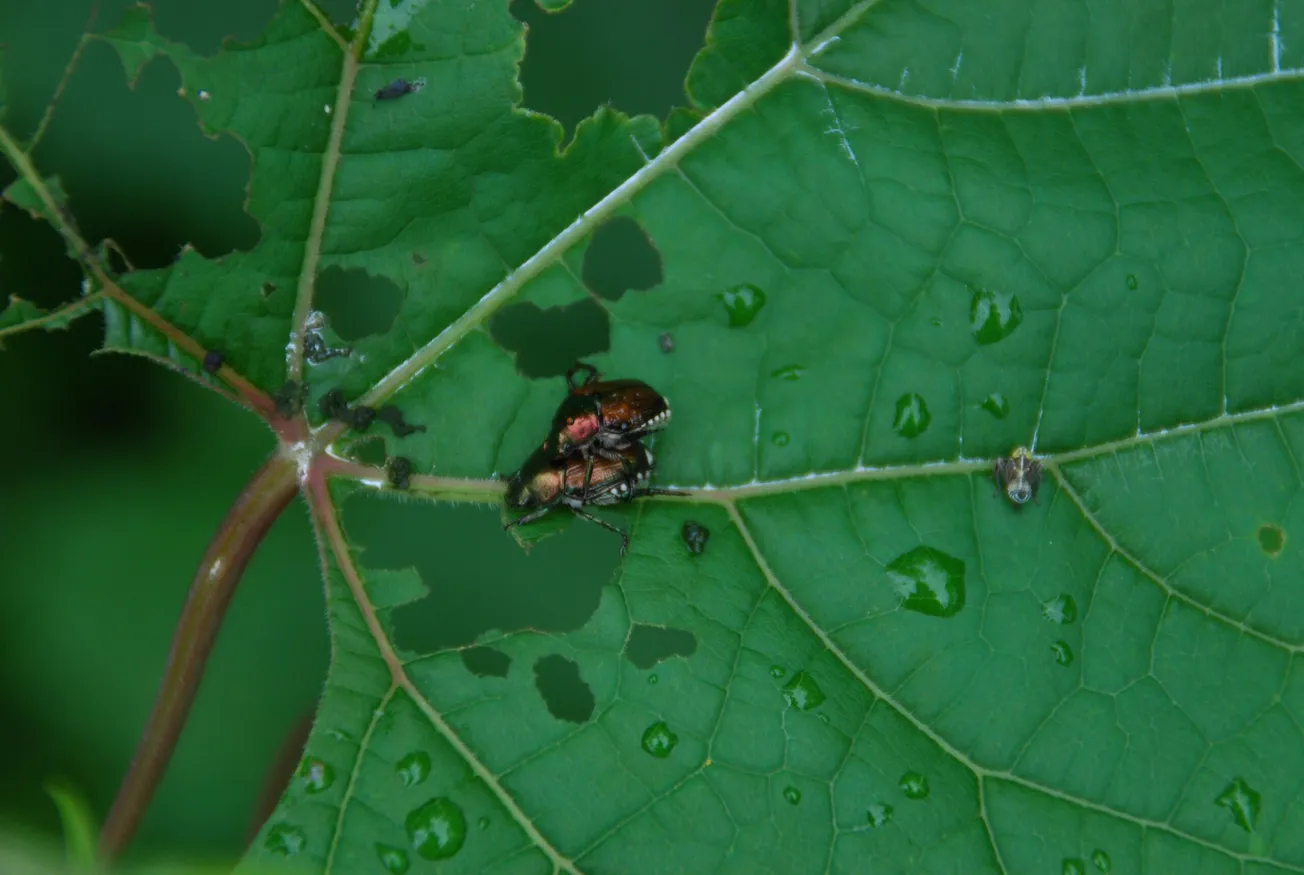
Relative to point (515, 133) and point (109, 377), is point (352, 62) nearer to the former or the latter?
point (515, 133)

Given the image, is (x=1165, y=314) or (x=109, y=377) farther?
(x=109, y=377)

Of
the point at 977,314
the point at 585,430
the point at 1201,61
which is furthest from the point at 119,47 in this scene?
the point at 1201,61

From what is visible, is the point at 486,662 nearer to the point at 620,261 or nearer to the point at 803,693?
the point at 803,693

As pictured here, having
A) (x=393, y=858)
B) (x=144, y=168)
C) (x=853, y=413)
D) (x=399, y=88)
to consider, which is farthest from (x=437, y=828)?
(x=144, y=168)

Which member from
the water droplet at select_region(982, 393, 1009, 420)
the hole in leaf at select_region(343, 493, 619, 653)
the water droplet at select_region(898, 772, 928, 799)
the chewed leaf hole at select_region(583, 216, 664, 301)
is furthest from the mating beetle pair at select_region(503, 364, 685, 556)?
the water droplet at select_region(898, 772, 928, 799)

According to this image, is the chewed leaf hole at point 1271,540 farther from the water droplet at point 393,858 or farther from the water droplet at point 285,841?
the water droplet at point 285,841

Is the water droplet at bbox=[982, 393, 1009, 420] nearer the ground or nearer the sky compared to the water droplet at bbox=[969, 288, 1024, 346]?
nearer the ground

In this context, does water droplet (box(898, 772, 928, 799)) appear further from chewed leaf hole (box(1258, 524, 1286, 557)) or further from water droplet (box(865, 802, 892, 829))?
chewed leaf hole (box(1258, 524, 1286, 557))
